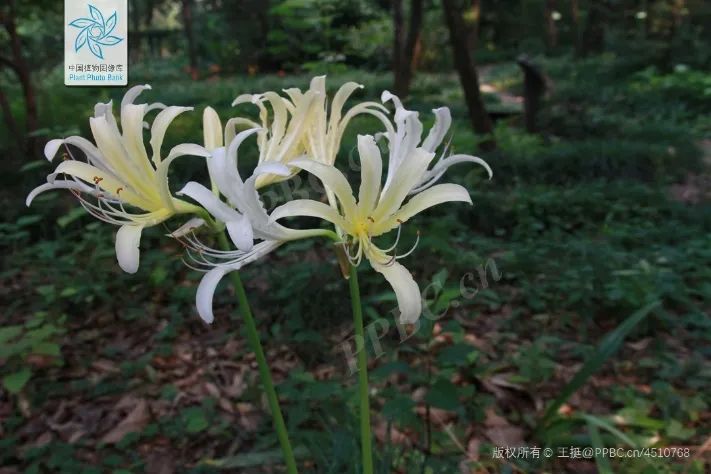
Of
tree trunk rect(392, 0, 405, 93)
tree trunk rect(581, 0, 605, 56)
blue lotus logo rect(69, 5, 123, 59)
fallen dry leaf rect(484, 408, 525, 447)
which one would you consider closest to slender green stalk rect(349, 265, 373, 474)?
blue lotus logo rect(69, 5, 123, 59)

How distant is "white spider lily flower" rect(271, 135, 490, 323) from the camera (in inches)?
29.4

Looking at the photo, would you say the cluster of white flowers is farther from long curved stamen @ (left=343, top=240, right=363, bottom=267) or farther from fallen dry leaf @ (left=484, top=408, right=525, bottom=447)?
fallen dry leaf @ (left=484, top=408, right=525, bottom=447)

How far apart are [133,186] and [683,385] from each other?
7.10 ft

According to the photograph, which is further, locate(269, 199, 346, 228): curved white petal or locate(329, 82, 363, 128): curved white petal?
locate(329, 82, 363, 128): curved white petal

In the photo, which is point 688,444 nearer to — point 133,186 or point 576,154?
point 133,186

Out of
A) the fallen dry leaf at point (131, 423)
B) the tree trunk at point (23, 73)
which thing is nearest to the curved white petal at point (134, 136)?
the fallen dry leaf at point (131, 423)

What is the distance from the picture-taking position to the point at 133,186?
0.82m

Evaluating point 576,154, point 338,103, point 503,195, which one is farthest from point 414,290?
point 576,154

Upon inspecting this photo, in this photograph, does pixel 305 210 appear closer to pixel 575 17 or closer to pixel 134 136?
pixel 134 136

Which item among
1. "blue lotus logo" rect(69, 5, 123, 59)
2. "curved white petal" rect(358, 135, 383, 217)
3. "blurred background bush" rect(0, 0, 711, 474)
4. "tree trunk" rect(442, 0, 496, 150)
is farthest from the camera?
"tree trunk" rect(442, 0, 496, 150)

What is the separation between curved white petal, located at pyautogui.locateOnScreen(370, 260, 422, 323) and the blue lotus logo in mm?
1086

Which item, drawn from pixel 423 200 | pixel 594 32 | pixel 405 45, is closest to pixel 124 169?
pixel 423 200

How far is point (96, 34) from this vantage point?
1.53m

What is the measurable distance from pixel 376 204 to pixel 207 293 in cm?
24
